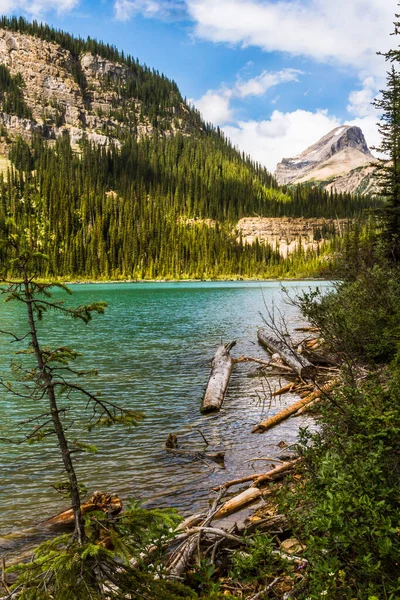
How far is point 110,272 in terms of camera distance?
128875mm

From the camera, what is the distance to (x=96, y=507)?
6.12 metres

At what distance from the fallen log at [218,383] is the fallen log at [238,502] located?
560cm

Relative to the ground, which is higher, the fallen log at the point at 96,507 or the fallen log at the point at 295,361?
the fallen log at the point at 295,361

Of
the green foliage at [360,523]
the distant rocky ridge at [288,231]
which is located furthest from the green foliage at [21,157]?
the green foliage at [360,523]

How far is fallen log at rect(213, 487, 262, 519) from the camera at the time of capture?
626 cm

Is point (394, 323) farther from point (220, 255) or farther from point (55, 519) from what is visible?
point (220, 255)

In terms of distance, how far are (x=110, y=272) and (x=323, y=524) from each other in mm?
129385

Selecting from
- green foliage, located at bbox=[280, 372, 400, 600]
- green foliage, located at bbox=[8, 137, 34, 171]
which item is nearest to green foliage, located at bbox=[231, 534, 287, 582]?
green foliage, located at bbox=[280, 372, 400, 600]

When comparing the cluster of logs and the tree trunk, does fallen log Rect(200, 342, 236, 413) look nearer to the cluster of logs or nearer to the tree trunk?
the cluster of logs

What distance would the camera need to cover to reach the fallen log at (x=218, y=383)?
40.9 feet

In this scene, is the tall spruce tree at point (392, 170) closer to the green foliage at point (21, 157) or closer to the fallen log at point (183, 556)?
the fallen log at point (183, 556)

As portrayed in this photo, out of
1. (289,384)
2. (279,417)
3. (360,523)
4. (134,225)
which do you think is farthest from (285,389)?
(134,225)

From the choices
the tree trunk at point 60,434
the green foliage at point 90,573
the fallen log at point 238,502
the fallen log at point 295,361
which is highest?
the tree trunk at point 60,434

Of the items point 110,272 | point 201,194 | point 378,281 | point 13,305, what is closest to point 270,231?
point 201,194
